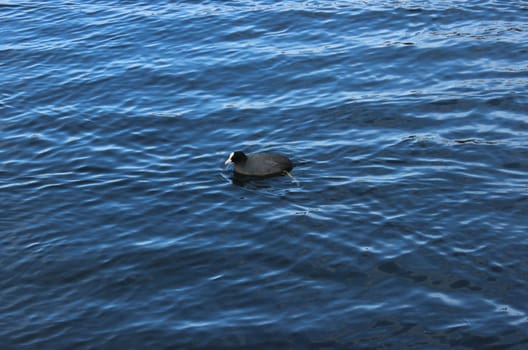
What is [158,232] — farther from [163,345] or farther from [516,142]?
[516,142]

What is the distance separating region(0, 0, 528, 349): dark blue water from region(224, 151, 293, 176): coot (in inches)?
10.7

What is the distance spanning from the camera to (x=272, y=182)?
15.7 metres

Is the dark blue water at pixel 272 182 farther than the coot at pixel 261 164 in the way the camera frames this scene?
No

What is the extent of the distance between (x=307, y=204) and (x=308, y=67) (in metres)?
7.57

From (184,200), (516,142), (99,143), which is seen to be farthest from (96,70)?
(516,142)

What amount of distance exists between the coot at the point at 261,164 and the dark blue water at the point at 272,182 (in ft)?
0.89

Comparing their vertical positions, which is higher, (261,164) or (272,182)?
(261,164)

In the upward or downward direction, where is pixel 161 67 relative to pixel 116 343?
upward

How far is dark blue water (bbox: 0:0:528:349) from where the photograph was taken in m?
11.5

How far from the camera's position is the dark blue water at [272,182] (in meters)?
11.5

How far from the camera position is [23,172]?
54.9 feet

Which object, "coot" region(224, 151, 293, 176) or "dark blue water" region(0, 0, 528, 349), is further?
"coot" region(224, 151, 293, 176)

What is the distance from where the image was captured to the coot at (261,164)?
1558cm

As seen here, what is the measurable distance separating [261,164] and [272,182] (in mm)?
423
